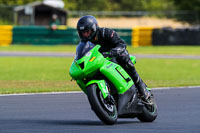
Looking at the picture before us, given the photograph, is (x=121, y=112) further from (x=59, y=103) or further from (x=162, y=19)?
(x=162, y=19)

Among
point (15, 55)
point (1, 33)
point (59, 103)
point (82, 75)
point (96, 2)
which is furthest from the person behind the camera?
point (96, 2)

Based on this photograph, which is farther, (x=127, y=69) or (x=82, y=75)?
(x=127, y=69)

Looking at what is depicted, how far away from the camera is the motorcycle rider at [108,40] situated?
6.91m

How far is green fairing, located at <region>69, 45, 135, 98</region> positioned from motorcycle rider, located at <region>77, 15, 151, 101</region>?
0.17m

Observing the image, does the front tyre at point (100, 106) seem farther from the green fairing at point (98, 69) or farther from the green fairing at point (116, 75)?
the green fairing at point (116, 75)

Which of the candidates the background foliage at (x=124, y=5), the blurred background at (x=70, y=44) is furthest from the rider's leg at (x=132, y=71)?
the background foliage at (x=124, y=5)

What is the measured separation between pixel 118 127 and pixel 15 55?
19.1 m

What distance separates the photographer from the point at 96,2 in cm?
5734

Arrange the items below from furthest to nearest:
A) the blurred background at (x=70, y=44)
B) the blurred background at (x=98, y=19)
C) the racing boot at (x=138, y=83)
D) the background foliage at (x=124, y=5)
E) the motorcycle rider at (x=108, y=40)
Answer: the background foliage at (x=124, y=5) → the blurred background at (x=98, y=19) → the blurred background at (x=70, y=44) → the racing boot at (x=138, y=83) → the motorcycle rider at (x=108, y=40)

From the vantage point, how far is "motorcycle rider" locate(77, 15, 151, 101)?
22.7 feet

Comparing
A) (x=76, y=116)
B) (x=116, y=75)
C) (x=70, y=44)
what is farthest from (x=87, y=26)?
(x=70, y=44)

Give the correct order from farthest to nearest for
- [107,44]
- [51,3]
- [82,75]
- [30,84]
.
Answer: [51,3] → [30,84] → [107,44] → [82,75]

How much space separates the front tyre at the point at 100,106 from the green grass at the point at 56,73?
5.00 m

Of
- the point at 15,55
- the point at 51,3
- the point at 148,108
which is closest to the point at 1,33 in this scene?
the point at 15,55
